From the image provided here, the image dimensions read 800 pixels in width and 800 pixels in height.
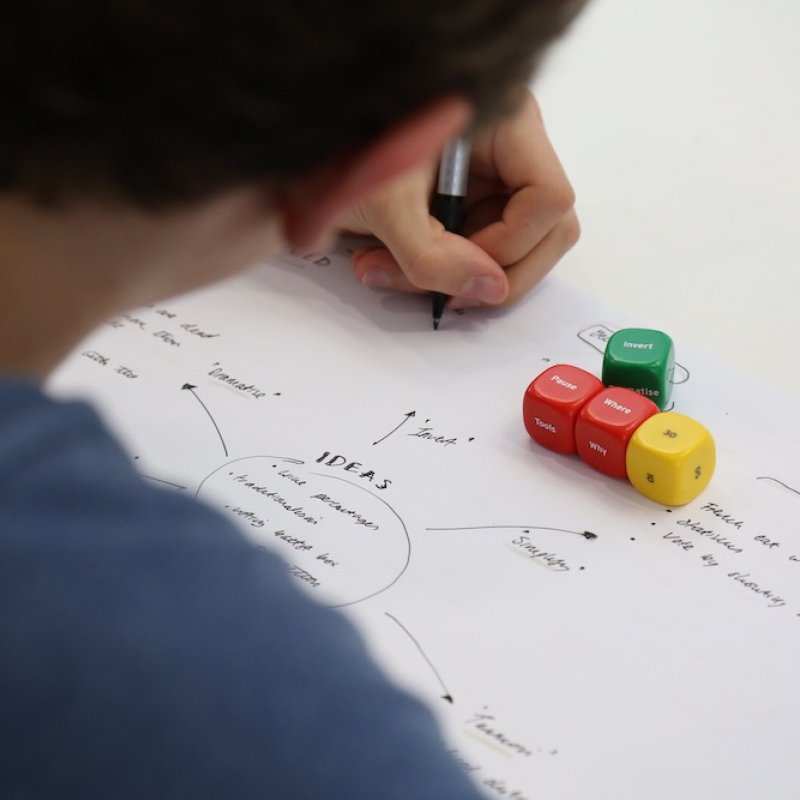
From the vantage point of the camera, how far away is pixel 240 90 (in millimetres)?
310

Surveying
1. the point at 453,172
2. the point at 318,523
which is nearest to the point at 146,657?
the point at 318,523

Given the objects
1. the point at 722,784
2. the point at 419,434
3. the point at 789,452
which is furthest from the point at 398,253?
the point at 722,784

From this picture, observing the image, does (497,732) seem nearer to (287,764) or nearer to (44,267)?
(287,764)

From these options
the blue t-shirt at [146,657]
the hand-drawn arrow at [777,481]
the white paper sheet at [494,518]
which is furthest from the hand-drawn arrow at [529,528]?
the blue t-shirt at [146,657]

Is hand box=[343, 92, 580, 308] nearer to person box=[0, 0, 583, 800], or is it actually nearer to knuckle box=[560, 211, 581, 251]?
knuckle box=[560, 211, 581, 251]

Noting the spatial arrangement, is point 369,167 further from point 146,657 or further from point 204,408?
point 204,408

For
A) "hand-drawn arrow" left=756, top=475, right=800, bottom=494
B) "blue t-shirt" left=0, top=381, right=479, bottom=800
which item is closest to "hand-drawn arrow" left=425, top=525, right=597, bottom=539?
"hand-drawn arrow" left=756, top=475, right=800, bottom=494

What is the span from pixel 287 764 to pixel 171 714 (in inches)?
1.7

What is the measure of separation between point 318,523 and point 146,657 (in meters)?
0.26

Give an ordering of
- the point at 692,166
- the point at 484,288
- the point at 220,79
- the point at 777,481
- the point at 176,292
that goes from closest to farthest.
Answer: the point at 220,79
the point at 176,292
the point at 777,481
the point at 484,288
the point at 692,166

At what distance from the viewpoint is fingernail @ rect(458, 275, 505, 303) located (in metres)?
0.75

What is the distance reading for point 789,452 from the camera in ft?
2.17

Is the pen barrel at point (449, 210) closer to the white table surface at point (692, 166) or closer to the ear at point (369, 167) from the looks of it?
the white table surface at point (692, 166)

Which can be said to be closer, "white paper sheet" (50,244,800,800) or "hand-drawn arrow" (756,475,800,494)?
"white paper sheet" (50,244,800,800)
